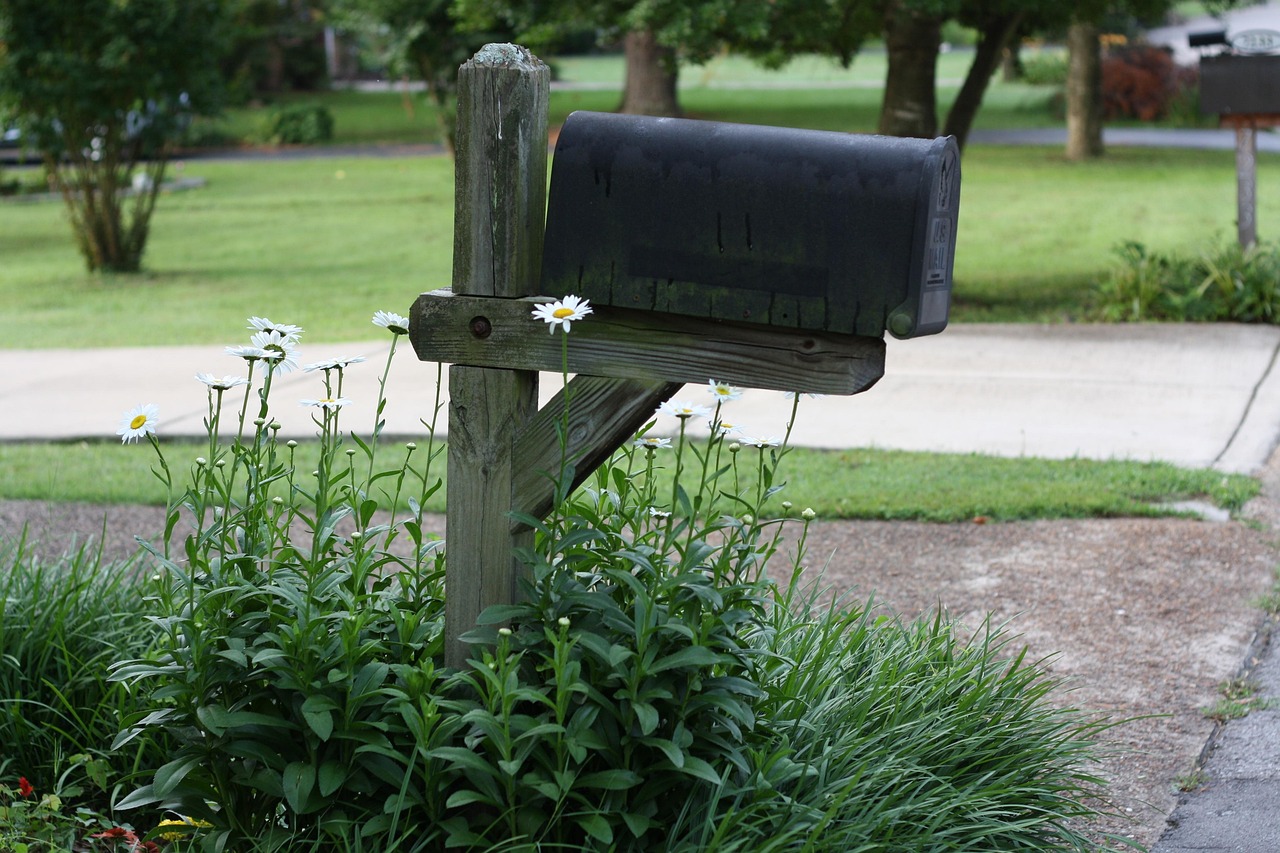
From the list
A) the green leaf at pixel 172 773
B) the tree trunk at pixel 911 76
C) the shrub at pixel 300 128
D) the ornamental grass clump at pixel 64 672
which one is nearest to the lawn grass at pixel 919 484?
the ornamental grass clump at pixel 64 672

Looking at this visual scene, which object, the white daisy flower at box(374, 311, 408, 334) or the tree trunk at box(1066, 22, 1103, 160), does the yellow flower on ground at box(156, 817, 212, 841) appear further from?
the tree trunk at box(1066, 22, 1103, 160)

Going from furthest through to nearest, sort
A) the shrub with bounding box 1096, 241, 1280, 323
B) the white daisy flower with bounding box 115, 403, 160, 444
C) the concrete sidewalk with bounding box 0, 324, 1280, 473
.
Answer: the shrub with bounding box 1096, 241, 1280, 323 → the concrete sidewalk with bounding box 0, 324, 1280, 473 → the white daisy flower with bounding box 115, 403, 160, 444

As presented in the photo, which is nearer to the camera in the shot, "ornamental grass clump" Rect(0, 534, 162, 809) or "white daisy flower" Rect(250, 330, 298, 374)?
"white daisy flower" Rect(250, 330, 298, 374)

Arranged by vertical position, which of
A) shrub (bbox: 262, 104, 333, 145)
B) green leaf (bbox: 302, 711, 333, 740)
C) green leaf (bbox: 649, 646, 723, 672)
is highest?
shrub (bbox: 262, 104, 333, 145)

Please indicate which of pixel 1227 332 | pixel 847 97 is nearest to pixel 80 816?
pixel 1227 332

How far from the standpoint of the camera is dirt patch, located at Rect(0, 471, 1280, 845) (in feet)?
12.7

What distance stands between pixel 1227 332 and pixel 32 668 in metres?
8.11

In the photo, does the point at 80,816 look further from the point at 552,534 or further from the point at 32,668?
the point at 552,534

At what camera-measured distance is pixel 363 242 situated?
54.6 ft

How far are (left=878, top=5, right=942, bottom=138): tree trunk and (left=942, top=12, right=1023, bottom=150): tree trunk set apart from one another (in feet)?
0.87

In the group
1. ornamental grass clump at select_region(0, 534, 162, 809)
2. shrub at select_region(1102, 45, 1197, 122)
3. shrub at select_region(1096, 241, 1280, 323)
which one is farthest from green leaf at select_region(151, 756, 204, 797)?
shrub at select_region(1102, 45, 1197, 122)

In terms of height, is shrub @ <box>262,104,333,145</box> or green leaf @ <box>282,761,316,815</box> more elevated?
shrub @ <box>262,104,333,145</box>

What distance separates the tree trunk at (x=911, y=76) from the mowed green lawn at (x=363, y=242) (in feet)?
4.95

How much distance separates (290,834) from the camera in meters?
2.73
